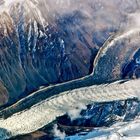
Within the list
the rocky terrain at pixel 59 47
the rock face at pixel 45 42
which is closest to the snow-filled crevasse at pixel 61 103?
the rocky terrain at pixel 59 47

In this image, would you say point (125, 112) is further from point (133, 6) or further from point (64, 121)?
point (133, 6)

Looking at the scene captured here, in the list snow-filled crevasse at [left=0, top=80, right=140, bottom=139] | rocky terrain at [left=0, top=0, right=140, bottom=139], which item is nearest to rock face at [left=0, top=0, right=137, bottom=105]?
rocky terrain at [left=0, top=0, right=140, bottom=139]

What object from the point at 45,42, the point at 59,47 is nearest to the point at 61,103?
the point at 59,47

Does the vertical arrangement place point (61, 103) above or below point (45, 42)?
below

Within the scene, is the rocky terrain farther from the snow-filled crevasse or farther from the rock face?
the snow-filled crevasse

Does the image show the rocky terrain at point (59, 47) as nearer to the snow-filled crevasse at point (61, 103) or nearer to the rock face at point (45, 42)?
the rock face at point (45, 42)

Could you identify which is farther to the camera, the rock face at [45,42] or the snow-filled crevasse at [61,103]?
the rock face at [45,42]

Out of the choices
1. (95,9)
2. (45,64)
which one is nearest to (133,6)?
(95,9)

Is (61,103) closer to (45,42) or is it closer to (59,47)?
(59,47)
